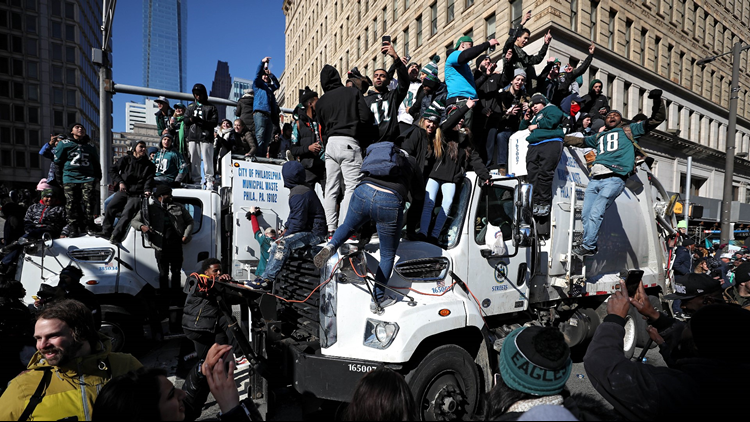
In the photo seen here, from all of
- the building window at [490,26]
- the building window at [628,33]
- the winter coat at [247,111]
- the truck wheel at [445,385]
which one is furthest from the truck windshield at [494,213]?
the building window at [628,33]

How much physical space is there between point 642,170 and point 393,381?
7.37 metres

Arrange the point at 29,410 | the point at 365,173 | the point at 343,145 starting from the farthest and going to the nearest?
the point at 343,145, the point at 365,173, the point at 29,410

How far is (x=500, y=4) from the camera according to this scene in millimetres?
24219

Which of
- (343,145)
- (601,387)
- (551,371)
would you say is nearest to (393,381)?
(551,371)

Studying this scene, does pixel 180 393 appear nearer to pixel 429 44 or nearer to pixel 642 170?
pixel 642 170

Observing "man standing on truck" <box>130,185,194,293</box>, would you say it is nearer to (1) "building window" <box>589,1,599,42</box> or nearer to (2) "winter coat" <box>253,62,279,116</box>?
(2) "winter coat" <box>253,62,279,116</box>

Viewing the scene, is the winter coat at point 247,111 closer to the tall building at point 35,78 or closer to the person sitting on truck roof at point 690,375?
the person sitting on truck roof at point 690,375

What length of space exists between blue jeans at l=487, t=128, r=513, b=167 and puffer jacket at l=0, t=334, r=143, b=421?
243 inches

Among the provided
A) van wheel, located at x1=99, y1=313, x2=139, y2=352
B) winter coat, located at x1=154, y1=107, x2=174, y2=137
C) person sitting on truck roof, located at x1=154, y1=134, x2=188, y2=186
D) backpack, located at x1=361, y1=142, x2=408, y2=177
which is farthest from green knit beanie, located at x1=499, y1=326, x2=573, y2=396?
winter coat, located at x1=154, y1=107, x2=174, y2=137

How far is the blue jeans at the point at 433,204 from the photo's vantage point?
4281 mm

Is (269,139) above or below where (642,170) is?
above

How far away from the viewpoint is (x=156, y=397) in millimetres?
1771

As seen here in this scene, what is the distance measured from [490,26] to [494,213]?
2520cm

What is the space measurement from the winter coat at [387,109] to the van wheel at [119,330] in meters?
4.48
